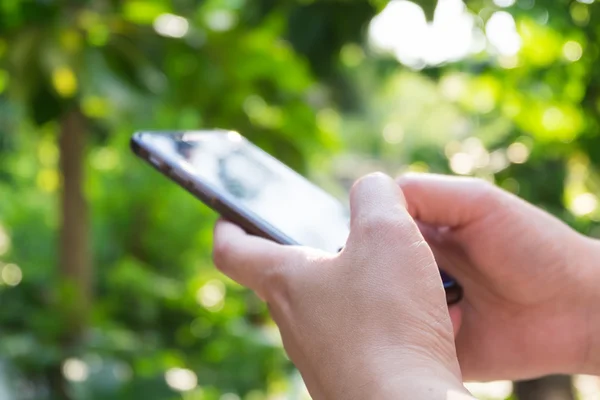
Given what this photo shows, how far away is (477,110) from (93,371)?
0.54 meters

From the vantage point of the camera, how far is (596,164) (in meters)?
0.57

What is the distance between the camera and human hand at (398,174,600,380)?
0.38 meters

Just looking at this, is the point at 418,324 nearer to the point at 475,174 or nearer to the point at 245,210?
the point at 245,210

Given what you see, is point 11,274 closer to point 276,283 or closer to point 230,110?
point 230,110

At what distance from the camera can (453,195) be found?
394mm

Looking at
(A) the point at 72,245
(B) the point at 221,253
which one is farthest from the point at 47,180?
(B) the point at 221,253

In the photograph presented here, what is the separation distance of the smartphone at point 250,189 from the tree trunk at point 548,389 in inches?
12.8

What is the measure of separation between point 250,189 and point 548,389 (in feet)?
1.28

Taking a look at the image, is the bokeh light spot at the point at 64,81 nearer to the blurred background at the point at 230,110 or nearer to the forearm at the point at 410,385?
the blurred background at the point at 230,110

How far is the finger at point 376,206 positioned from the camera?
0.26m

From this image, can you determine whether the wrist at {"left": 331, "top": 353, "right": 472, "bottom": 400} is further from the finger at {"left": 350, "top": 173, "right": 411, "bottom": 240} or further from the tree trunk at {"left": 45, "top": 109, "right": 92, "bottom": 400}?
the tree trunk at {"left": 45, "top": 109, "right": 92, "bottom": 400}

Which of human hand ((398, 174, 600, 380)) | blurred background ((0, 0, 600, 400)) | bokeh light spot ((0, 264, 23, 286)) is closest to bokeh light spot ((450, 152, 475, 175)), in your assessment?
blurred background ((0, 0, 600, 400))

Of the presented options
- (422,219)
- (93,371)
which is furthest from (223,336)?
(422,219)

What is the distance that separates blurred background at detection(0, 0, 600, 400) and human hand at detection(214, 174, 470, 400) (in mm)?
191
